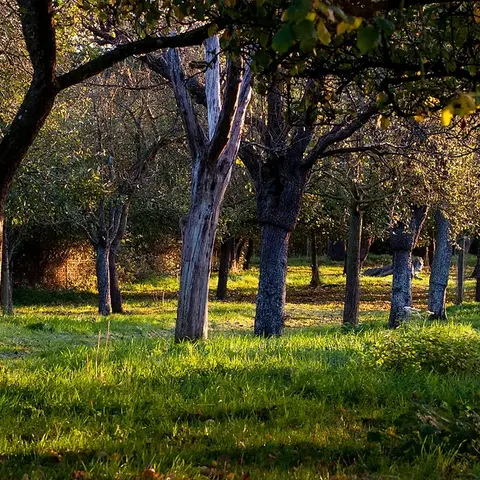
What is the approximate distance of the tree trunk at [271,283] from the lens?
11.7 meters

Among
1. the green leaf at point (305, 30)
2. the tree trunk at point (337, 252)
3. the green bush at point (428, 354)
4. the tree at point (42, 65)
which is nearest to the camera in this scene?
the green leaf at point (305, 30)

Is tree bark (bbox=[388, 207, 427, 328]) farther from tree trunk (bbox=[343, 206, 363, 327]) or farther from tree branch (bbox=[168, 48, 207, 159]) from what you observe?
tree branch (bbox=[168, 48, 207, 159])

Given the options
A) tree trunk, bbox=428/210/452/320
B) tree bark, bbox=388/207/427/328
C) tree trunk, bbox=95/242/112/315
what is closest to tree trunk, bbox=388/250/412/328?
tree bark, bbox=388/207/427/328

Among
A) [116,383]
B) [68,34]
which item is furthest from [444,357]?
[68,34]

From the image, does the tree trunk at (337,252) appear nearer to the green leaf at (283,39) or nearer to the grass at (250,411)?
the grass at (250,411)

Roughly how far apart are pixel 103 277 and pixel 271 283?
37.1ft

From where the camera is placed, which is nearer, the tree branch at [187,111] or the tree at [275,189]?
the tree branch at [187,111]

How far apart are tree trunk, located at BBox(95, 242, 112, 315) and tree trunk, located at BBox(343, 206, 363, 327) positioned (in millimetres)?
9691

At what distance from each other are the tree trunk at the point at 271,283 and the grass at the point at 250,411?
2532 millimetres

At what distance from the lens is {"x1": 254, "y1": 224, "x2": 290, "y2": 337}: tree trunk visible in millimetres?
11703

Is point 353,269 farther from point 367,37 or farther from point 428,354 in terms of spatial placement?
point 367,37

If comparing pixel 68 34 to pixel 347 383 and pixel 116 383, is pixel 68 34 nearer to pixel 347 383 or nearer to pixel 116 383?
pixel 116 383

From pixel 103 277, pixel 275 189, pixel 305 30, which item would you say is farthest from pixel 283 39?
pixel 103 277

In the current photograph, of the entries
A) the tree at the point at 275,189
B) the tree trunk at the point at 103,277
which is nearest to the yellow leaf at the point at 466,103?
the tree at the point at 275,189
